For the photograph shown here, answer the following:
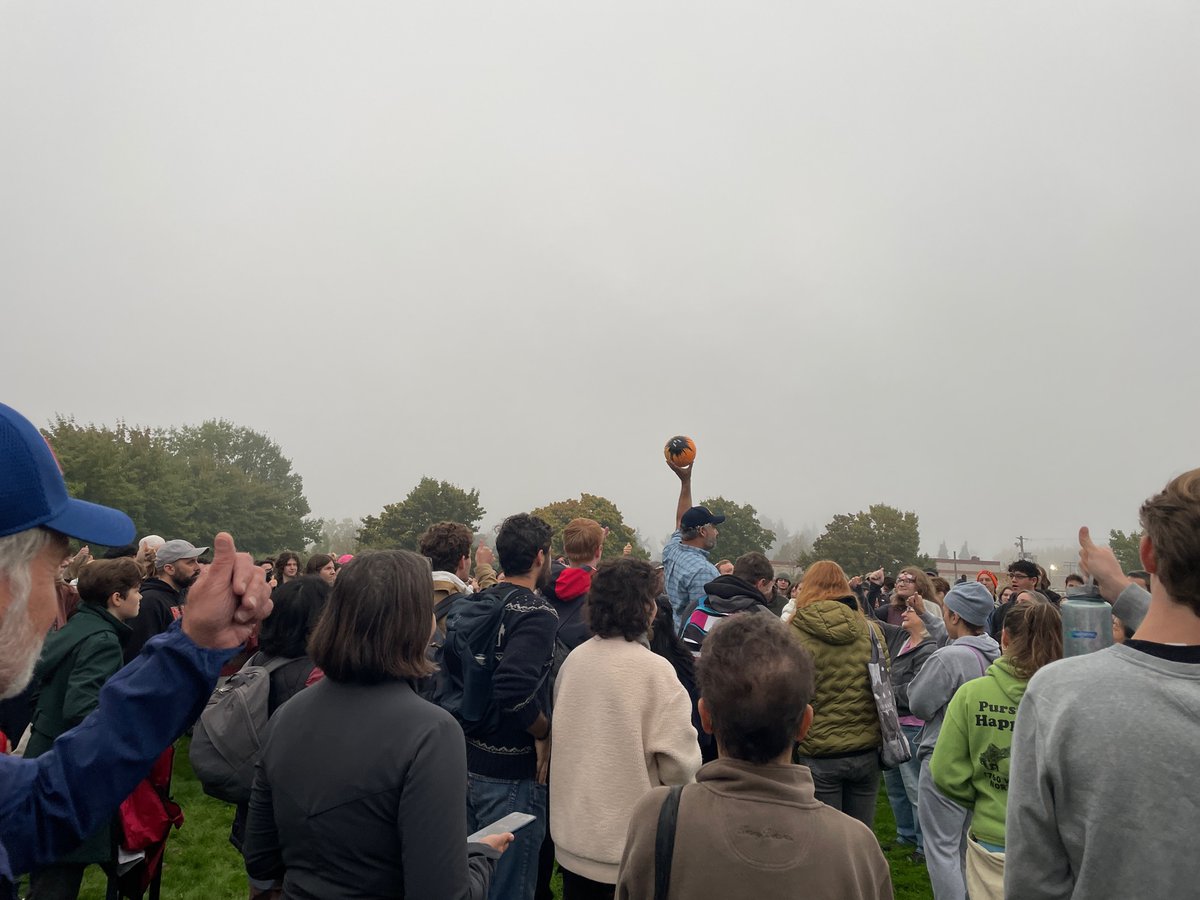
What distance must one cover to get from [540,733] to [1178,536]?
3282 millimetres

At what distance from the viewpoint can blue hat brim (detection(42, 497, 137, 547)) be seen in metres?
1.75

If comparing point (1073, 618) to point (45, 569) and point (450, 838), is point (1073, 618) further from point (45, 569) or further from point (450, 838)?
point (45, 569)

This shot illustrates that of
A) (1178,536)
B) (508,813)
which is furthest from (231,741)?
(1178,536)

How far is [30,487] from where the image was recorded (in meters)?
1.69

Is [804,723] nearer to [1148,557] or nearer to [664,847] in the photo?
[664,847]

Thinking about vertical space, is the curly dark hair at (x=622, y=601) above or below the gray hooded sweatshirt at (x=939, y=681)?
above

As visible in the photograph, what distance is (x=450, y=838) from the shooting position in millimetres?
2588

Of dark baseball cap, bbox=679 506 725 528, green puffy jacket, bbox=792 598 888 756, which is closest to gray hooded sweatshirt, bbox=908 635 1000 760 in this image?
green puffy jacket, bbox=792 598 888 756

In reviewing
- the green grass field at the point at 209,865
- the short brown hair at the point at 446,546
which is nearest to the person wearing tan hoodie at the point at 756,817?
the short brown hair at the point at 446,546

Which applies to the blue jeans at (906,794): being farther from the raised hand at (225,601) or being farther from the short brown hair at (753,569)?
the raised hand at (225,601)

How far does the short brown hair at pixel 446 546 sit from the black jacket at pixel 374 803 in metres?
3.36

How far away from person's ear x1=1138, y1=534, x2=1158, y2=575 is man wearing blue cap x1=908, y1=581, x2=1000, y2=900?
3.26 meters

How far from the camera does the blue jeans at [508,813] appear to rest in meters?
4.42

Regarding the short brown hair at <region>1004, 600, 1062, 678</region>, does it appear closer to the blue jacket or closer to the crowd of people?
the crowd of people
